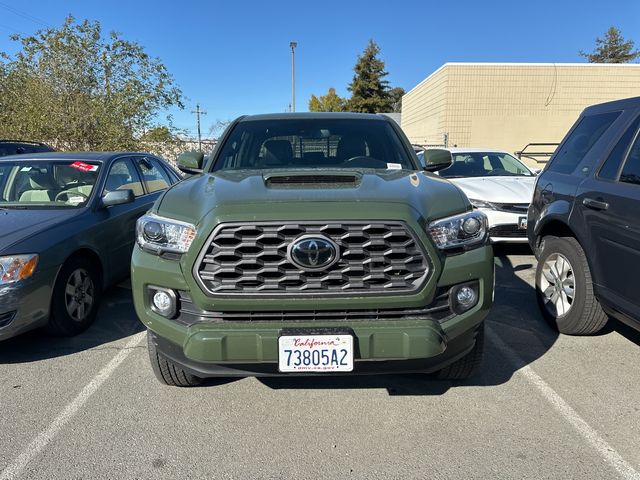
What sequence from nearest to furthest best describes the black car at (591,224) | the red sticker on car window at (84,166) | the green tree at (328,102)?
the black car at (591,224), the red sticker on car window at (84,166), the green tree at (328,102)

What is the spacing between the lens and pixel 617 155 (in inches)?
134

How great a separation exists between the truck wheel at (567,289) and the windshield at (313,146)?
1.50 meters

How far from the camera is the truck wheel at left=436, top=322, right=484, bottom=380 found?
290 centimetres

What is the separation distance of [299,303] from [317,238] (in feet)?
1.13

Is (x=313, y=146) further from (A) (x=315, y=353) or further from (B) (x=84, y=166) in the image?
(B) (x=84, y=166)

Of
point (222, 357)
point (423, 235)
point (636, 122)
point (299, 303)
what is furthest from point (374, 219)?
point (636, 122)

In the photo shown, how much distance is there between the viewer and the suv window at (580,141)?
3773 mm

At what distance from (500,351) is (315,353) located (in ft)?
6.40

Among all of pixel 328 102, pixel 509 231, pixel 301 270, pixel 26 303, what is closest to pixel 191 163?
pixel 26 303

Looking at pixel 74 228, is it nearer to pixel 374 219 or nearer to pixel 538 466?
pixel 374 219

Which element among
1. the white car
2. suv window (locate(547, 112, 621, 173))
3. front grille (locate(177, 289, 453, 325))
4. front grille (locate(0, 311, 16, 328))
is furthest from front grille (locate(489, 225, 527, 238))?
front grille (locate(0, 311, 16, 328))

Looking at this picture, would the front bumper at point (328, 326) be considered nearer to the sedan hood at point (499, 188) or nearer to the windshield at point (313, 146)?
the windshield at point (313, 146)

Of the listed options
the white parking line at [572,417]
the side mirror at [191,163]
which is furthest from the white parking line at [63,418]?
the white parking line at [572,417]

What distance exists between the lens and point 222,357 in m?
2.32
